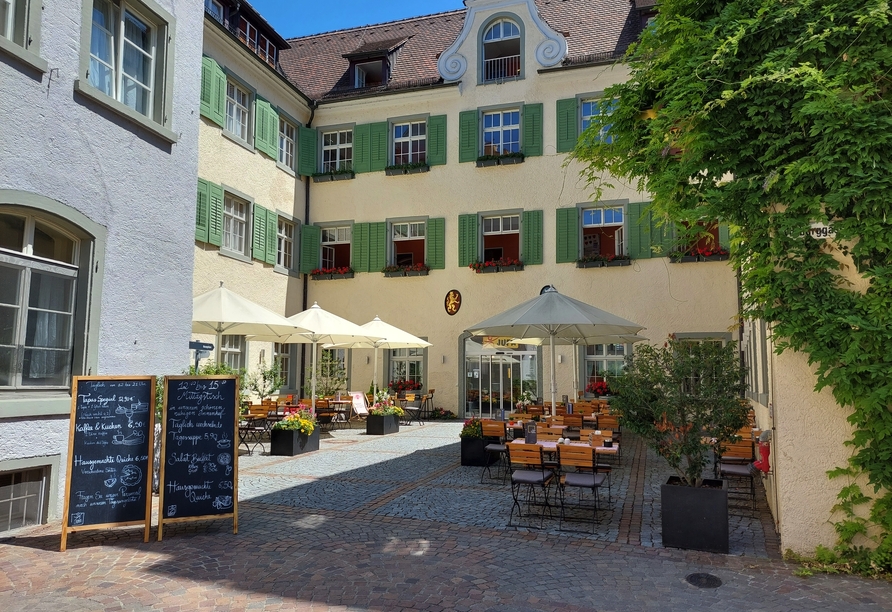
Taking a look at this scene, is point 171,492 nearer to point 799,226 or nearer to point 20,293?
point 20,293

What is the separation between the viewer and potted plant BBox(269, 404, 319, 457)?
11.1 meters

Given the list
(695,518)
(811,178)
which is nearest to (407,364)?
(695,518)

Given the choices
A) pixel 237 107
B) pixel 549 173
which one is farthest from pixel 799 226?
pixel 237 107

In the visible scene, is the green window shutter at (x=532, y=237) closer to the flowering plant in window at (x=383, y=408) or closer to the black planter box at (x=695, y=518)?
the flowering plant in window at (x=383, y=408)

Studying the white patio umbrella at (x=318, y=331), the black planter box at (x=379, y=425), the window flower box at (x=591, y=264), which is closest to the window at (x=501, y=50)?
the window flower box at (x=591, y=264)

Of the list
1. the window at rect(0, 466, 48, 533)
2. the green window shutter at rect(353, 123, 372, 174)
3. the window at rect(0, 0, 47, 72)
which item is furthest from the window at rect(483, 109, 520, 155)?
the window at rect(0, 466, 48, 533)

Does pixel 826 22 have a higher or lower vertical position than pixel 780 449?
higher

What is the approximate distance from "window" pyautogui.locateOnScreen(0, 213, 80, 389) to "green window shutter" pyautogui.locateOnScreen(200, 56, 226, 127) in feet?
28.6

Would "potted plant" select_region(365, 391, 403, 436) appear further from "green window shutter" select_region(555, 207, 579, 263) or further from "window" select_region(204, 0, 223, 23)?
"window" select_region(204, 0, 223, 23)

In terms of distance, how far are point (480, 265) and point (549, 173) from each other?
9.58ft

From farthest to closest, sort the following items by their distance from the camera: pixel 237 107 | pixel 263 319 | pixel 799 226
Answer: pixel 237 107
pixel 263 319
pixel 799 226

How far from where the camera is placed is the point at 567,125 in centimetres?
1750

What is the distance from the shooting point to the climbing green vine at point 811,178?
5094mm

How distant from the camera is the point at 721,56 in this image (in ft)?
18.4
